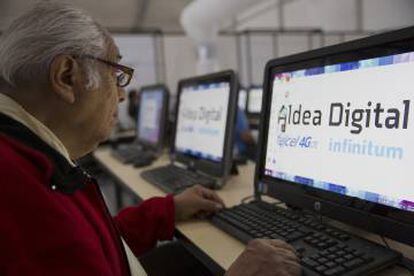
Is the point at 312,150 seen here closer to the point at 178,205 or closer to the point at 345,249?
the point at 345,249

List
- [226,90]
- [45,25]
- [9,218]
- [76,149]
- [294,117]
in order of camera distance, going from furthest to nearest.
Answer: [226,90] < [294,117] < [76,149] < [45,25] < [9,218]

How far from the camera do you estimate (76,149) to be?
0.89 meters

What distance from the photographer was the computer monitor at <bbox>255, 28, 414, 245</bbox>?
0.79 m

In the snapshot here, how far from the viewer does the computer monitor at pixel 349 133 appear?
0.79m

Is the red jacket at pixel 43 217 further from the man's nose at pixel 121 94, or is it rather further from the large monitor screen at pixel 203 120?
the large monitor screen at pixel 203 120

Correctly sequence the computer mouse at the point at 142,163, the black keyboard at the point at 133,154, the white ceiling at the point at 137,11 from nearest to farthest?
the computer mouse at the point at 142,163
the black keyboard at the point at 133,154
the white ceiling at the point at 137,11

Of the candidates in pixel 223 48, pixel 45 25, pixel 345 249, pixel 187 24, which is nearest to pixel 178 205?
pixel 345 249

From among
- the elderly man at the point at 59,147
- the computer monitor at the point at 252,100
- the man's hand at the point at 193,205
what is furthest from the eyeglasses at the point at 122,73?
the computer monitor at the point at 252,100

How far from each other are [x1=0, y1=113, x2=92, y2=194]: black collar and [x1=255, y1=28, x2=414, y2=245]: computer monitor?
57 cm

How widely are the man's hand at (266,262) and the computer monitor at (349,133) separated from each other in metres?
0.19

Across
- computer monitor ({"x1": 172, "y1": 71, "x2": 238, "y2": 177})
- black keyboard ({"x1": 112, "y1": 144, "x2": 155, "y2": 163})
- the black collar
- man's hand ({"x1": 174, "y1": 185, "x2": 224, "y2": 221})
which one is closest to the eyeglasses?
the black collar

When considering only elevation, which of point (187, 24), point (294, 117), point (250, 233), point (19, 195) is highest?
point (187, 24)

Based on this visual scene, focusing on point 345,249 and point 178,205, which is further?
point 178,205

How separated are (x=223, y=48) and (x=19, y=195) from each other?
654 centimetres
